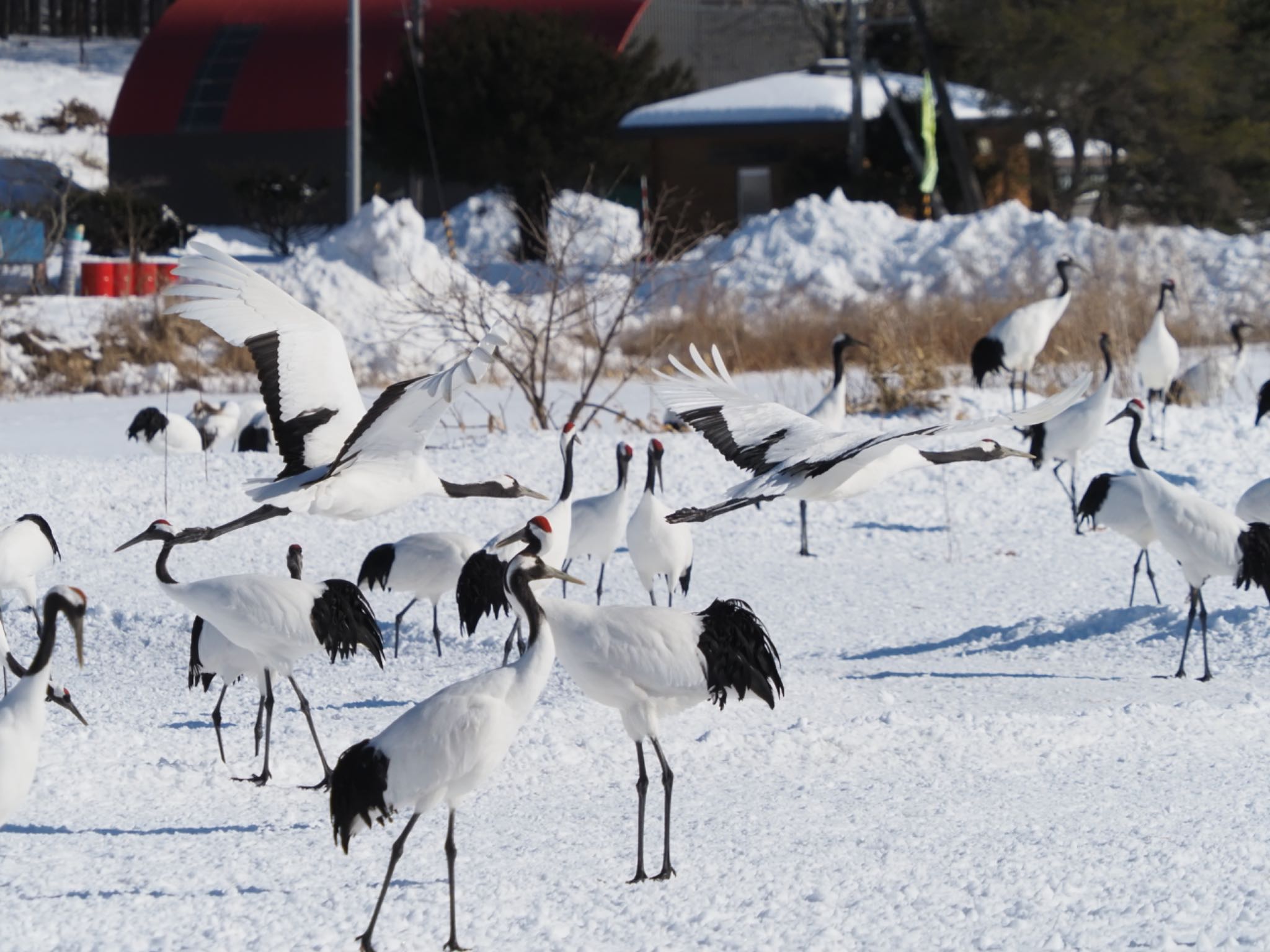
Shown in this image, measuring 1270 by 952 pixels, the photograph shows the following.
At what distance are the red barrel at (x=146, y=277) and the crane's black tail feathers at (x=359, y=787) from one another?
56.2 feet

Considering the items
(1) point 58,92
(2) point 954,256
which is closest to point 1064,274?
(2) point 954,256

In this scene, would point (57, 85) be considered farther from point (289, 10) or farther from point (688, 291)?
point (688, 291)

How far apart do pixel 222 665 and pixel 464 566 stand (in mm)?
1241

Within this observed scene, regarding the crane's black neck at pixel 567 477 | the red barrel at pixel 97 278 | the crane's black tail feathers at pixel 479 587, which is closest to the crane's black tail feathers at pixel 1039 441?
the crane's black neck at pixel 567 477

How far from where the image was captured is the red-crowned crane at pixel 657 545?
8.16 meters

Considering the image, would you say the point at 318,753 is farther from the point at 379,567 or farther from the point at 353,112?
the point at 353,112

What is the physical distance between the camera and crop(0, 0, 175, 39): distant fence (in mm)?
61281

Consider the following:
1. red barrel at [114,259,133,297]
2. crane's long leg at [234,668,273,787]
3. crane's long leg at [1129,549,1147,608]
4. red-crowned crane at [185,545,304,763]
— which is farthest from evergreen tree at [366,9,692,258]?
crane's long leg at [234,668,273,787]

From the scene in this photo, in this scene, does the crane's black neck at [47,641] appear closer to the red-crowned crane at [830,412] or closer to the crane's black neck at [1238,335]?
the red-crowned crane at [830,412]

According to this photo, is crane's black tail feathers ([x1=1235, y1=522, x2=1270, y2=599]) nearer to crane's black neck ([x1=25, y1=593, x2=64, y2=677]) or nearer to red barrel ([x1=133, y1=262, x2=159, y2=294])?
crane's black neck ([x1=25, y1=593, x2=64, y2=677])

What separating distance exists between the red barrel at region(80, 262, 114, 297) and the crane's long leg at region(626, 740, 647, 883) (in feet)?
57.8

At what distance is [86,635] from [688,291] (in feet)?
39.4

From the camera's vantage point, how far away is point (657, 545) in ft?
26.8

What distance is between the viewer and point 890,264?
71.3 feet
